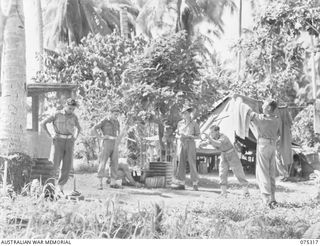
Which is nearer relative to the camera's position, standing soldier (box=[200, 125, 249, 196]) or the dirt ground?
the dirt ground

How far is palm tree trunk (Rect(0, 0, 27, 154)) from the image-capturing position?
230 inches

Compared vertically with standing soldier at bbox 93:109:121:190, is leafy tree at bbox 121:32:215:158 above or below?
above

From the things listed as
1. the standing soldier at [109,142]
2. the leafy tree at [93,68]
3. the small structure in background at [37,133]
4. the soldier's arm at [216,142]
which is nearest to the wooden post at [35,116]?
the small structure in background at [37,133]

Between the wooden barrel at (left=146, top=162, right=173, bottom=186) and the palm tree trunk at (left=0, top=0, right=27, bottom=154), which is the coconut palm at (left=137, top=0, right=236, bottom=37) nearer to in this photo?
the wooden barrel at (left=146, top=162, right=173, bottom=186)

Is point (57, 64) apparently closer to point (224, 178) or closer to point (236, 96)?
point (236, 96)

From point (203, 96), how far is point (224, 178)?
2.88 meters

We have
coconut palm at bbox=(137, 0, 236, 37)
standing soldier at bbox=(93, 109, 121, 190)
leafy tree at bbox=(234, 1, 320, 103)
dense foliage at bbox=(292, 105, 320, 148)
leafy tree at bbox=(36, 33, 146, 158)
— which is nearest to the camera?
leafy tree at bbox=(234, 1, 320, 103)

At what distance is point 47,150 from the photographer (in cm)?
742

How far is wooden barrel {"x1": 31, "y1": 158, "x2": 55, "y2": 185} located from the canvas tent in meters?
2.73

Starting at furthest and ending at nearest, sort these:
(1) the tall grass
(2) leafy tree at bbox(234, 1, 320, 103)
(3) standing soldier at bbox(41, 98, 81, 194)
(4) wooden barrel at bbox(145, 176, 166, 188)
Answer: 1. (4) wooden barrel at bbox(145, 176, 166, 188)
2. (2) leafy tree at bbox(234, 1, 320, 103)
3. (3) standing soldier at bbox(41, 98, 81, 194)
4. (1) the tall grass

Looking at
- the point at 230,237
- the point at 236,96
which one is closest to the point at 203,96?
the point at 236,96

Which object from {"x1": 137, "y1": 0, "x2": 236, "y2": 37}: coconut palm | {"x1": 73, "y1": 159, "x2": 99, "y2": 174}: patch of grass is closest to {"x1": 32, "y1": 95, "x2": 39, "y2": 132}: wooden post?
{"x1": 73, "y1": 159, "x2": 99, "y2": 174}: patch of grass

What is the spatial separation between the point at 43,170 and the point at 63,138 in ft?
1.91

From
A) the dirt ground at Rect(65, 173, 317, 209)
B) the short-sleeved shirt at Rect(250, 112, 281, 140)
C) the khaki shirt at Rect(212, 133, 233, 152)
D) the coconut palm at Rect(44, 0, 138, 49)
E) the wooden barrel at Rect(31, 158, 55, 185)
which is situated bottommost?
the dirt ground at Rect(65, 173, 317, 209)
